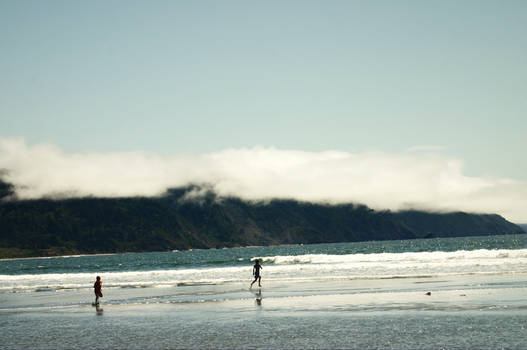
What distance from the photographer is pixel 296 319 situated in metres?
24.0

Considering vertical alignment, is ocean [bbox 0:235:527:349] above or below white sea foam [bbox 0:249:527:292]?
above

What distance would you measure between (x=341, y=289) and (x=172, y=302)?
11634 millimetres

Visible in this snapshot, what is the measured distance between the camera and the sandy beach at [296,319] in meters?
18.8

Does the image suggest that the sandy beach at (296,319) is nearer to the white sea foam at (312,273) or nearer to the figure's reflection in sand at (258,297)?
the figure's reflection in sand at (258,297)

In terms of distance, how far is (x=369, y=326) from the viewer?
829 inches

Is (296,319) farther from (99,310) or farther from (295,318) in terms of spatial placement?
(99,310)

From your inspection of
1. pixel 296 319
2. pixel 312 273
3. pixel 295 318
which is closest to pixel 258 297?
pixel 295 318

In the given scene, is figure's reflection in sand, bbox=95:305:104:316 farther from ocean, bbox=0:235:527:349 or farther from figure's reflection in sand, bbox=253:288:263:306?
figure's reflection in sand, bbox=253:288:263:306

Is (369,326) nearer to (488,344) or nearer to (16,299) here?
(488,344)

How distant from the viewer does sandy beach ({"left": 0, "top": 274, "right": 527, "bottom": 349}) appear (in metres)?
18.8

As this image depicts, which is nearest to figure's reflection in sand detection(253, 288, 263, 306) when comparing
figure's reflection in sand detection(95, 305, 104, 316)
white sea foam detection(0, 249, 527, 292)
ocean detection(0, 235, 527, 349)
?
ocean detection(0, 235, 527, 349)

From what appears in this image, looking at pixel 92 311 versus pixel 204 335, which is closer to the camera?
pixel 204 335

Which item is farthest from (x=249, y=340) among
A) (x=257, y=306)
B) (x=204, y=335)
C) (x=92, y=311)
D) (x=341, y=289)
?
(x=341, y=289)

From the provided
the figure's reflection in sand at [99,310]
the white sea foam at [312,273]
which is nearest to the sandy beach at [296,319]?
the figure's reflection in sand at [99,310]
